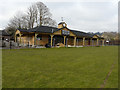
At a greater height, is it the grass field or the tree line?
the tree line

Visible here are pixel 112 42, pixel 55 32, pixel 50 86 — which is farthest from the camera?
pixel 112 42

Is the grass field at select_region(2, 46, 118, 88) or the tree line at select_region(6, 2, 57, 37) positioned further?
the tree line at select_region(6, 2, 57, 37)

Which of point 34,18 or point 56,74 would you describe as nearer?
point 56,74

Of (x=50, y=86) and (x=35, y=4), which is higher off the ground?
(x=35, y=4)

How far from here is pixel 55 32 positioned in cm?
2036

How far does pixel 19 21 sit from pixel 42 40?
19.1 meters

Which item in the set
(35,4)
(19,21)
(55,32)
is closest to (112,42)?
(55,32)

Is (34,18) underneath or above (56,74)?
above

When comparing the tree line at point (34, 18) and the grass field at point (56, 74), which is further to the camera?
the tree line at point (34, 18)

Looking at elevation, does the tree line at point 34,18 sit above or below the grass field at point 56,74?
above

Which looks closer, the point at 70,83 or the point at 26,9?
the point at 70,83

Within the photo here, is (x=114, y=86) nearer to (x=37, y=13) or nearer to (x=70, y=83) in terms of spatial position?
(x=70, y=83)

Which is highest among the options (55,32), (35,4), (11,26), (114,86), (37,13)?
(35,4)

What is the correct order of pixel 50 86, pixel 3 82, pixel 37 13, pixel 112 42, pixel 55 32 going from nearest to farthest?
pixel 50 86, pixel 3 82, pixel 55 32, pixel 37 13, pixel 112 42
